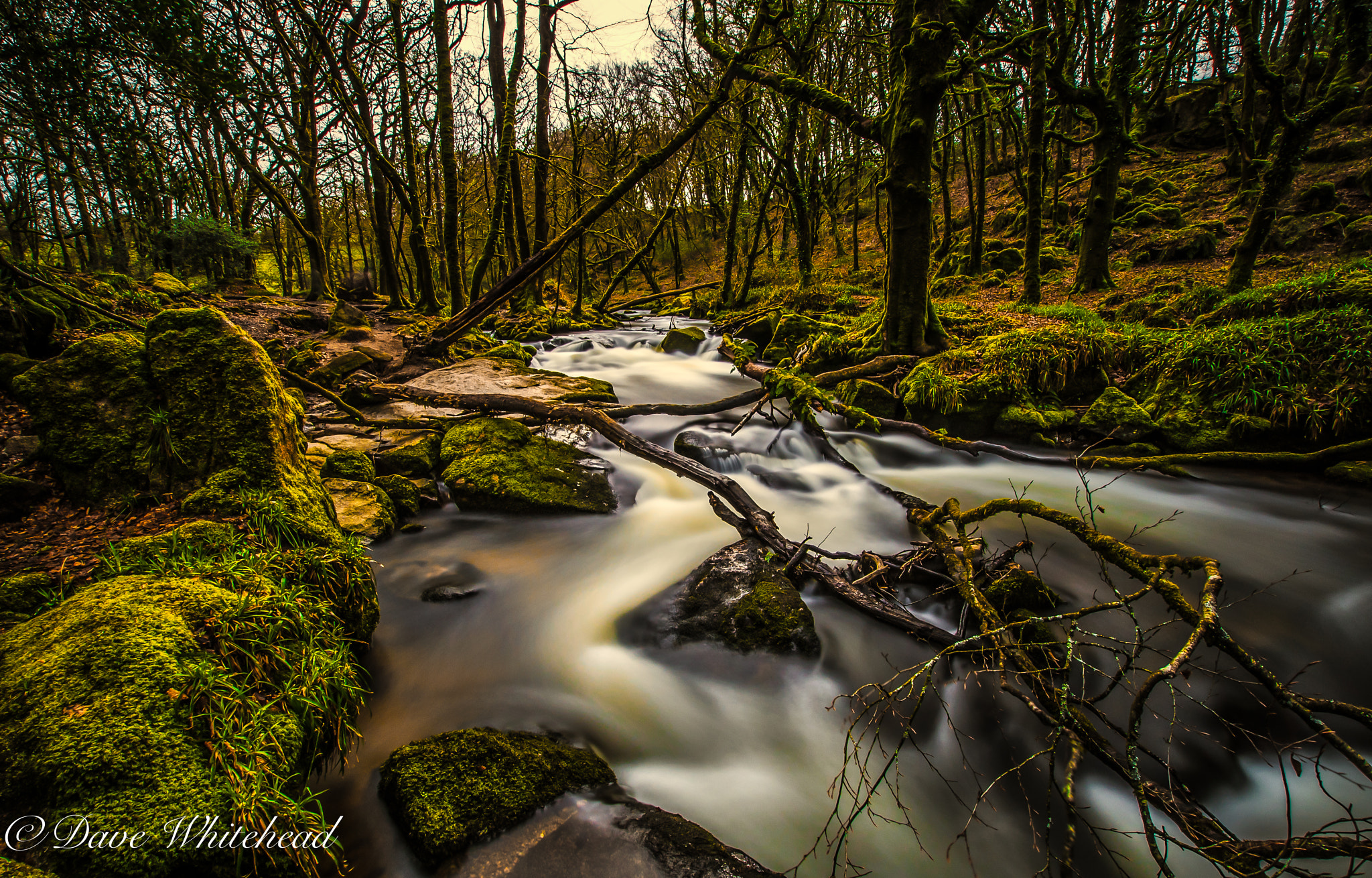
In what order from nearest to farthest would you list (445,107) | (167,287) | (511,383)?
1. (511,383)
2. (167,287)
3. (445,107)

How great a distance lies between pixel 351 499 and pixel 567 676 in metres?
2.60

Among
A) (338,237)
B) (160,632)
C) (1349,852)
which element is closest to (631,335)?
(160,632)

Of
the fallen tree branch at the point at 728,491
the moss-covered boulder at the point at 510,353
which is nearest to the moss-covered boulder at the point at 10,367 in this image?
the fallen tree branch at the point at 728,491

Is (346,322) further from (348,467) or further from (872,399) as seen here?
(872,399)

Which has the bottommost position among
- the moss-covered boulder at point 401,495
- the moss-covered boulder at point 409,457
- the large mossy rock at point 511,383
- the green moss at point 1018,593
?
the green moss at point 1018,593

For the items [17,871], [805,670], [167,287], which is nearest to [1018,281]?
[805,670]

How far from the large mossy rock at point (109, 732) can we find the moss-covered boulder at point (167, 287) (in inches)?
392

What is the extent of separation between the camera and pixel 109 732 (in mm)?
1662

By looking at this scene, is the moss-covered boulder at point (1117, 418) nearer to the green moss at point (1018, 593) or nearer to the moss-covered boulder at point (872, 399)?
the moss-covered boulder at point (872, 399)

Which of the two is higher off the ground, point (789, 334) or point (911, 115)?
point (911, 115)

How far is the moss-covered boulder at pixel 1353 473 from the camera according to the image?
420cm

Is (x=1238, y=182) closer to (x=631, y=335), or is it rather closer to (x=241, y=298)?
(x=631, y=335)

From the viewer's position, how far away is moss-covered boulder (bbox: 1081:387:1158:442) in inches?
209

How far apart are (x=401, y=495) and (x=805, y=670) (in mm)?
3896
